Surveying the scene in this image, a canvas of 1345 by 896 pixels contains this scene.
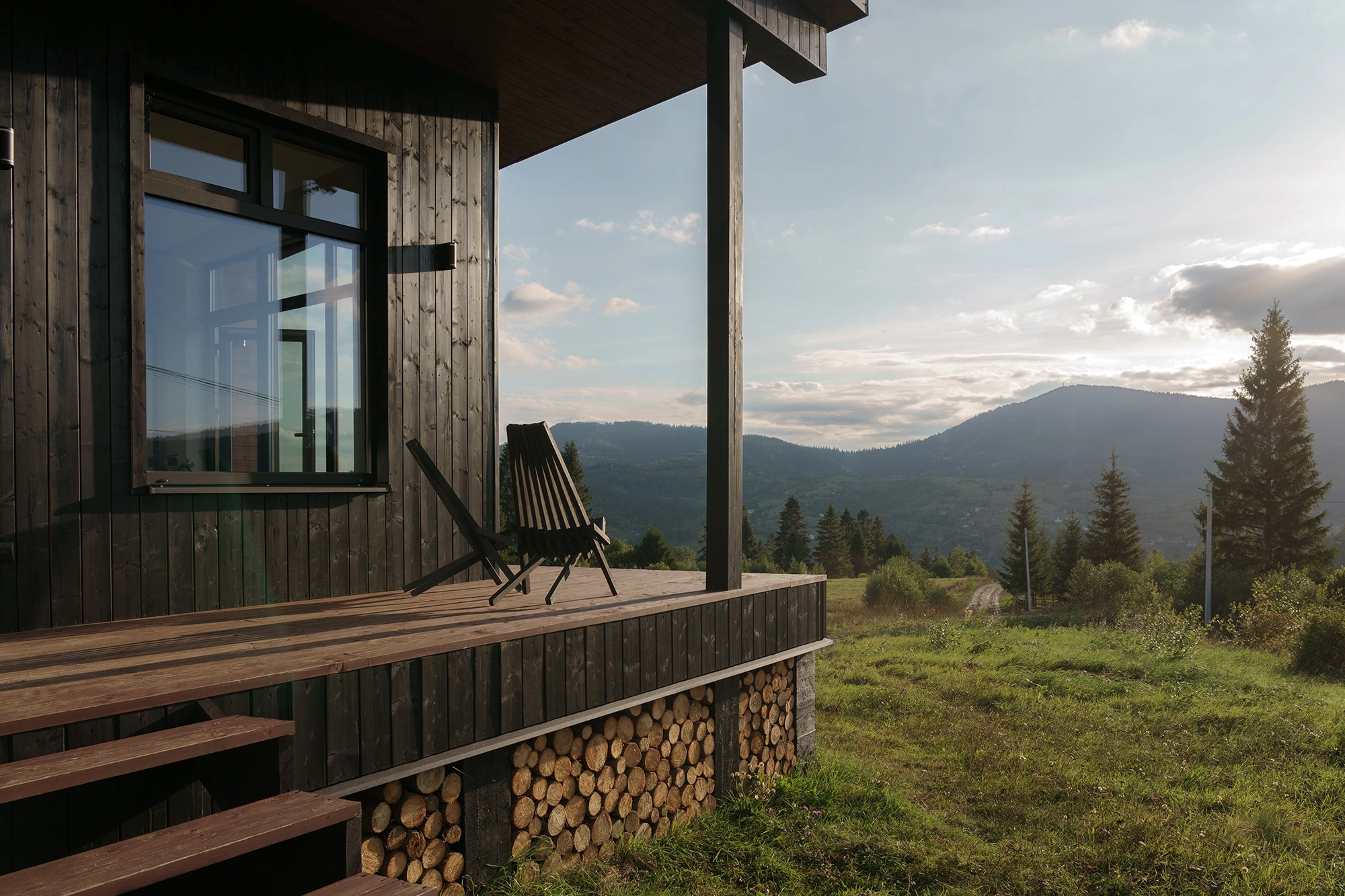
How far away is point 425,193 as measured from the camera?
430cm

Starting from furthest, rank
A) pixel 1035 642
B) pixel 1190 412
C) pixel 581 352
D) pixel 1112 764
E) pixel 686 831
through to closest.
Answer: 1. pixel 1190 412
2. pixel 581 352
3. pixel 1035 642
4. pixel 1112 764
5. pixel 686 831

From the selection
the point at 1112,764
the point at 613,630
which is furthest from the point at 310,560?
the point at 1112,764

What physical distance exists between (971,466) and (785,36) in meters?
187

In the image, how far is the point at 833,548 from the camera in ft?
166

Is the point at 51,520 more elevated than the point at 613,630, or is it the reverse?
the point at 51,520

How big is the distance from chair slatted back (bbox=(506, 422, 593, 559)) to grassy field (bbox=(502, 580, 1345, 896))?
1.44 metres

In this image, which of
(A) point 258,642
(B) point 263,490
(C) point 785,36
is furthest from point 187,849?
(C) point 785,36

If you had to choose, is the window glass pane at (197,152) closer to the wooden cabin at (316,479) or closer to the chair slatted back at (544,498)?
the wooden cabin at (316,479)

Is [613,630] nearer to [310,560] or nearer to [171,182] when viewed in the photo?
[310,560]

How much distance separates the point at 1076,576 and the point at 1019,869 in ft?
100

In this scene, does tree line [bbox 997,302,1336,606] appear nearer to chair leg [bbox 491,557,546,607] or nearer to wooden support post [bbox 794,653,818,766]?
wooden support post [bbox 794,653,818,766]

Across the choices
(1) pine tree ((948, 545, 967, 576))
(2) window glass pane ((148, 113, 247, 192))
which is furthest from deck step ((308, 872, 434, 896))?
(1) pine tree ((948, 545, 967, 576))

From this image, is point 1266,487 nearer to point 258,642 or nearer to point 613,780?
point 613,780

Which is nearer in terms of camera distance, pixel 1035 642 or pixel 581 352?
pixel 1035 642
